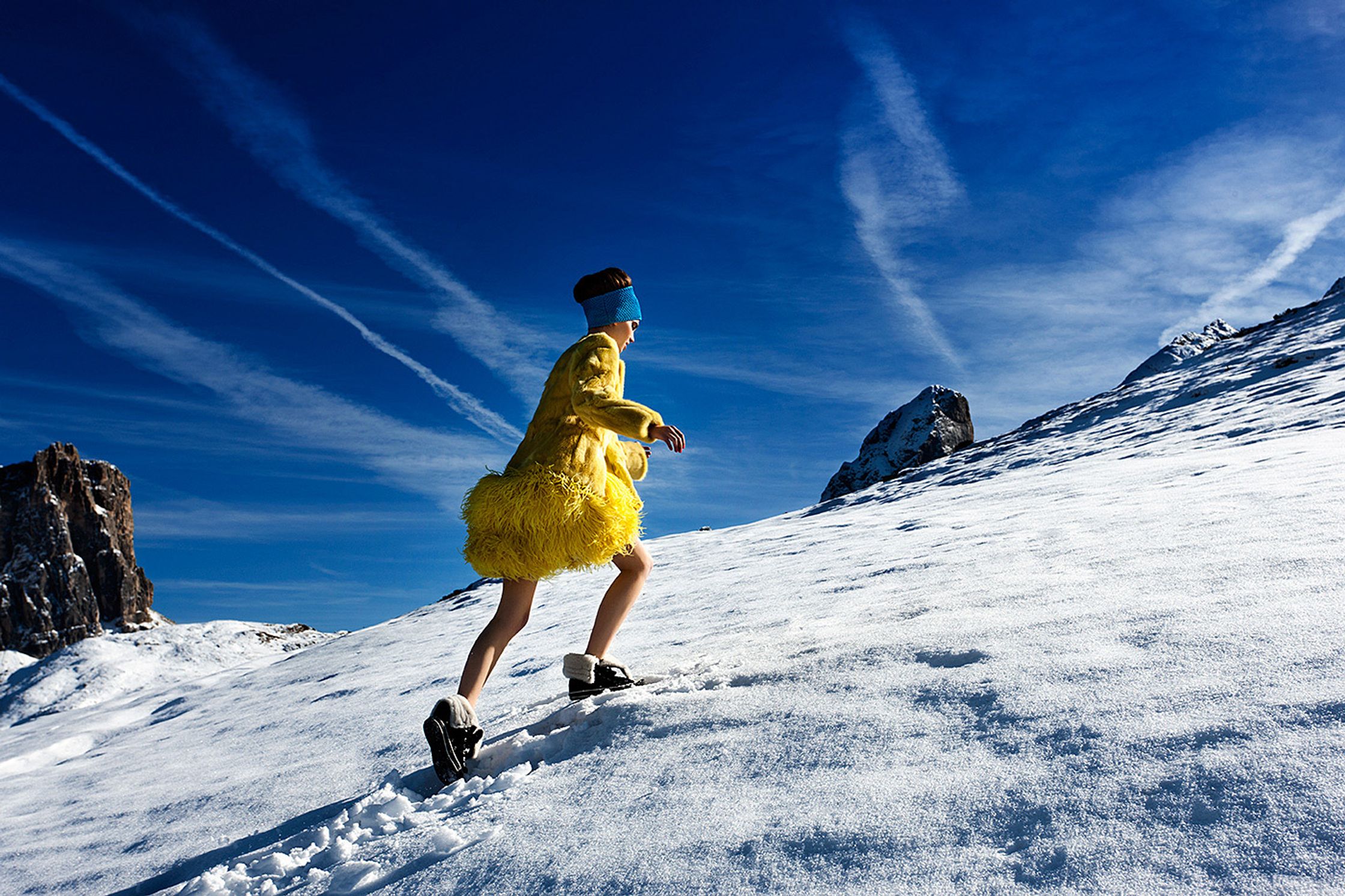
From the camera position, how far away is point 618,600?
3137mm

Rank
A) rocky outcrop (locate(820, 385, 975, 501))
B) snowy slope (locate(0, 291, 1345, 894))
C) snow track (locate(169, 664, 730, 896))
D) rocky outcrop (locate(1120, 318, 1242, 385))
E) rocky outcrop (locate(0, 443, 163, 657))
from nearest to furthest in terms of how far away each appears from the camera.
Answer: snowy slope (locate(0, 291, 1345, 894)) < snow track (locate(169, 664, 730, 896)) < rocky outcrop (locate(1120, 318, 1242, 385)) < rocky outcrop (locate(820, 385, 975, 501)) < rocky outcrop (locate(0, 443, 163, 657))

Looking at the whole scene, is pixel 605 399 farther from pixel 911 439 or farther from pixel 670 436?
pixel 911 439

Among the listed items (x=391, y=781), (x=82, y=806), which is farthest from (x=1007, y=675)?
(x=82, y=806)

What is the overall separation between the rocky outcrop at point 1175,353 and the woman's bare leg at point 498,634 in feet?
73.7

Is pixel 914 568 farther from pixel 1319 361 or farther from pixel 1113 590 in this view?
pixel 1319 361

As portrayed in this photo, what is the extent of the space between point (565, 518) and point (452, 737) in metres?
0.82

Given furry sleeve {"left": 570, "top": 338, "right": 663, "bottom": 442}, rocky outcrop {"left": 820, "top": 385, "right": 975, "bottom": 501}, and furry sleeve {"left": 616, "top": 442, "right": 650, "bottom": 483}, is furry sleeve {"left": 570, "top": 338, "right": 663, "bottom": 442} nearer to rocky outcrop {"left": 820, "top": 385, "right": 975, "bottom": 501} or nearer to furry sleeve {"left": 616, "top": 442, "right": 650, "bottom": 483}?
furry sleeve {"left": 616, "top": 442, "right": 650, "bottom": 483}

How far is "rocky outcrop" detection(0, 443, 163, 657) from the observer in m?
72.8

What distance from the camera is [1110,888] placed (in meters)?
1.30

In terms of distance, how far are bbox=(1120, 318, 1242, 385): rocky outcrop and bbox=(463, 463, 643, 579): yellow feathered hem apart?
22.3 meters

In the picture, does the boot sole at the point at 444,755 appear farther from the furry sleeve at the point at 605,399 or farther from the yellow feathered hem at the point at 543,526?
the furry sleeve at the point at 605,399

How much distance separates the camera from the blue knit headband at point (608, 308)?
332 cm

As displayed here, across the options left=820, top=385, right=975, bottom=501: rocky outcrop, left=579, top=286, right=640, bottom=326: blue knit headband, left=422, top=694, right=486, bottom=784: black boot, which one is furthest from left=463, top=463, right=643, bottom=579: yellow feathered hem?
left=820, top=385, right=975, bottom=501: rocky outcrop

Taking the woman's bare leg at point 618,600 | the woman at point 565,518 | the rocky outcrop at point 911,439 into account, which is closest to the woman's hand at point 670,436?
the woman at point 565,518
